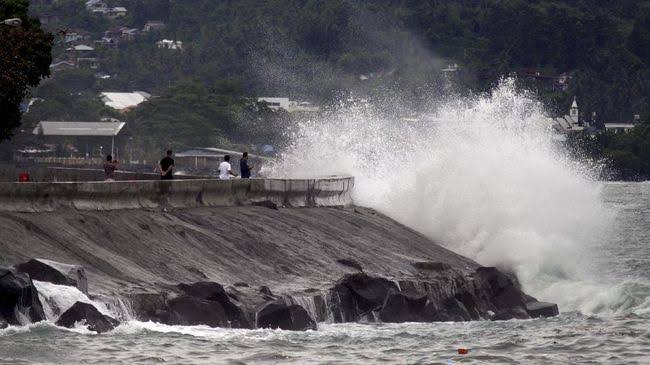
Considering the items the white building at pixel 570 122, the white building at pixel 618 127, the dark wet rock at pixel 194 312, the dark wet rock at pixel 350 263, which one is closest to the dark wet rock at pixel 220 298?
the dark wet rock at pixel 194 312

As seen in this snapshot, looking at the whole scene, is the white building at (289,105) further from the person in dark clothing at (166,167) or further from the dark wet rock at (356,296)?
the dark wet rock at (356,296)

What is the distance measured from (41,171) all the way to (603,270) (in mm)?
15493

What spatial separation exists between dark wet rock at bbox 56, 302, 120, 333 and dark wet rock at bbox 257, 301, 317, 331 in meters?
3.05

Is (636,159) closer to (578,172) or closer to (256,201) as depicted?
(578,172)

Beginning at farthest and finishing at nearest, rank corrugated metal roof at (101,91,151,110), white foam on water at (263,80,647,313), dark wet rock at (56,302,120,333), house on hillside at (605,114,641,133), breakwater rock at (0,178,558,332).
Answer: house on hillside at (605,114,641,133), corrugated metal roof at (101,91,151,110), white foam on water at (263,80,647,313), breakwater rock at (0,178,558,332), dark wet rock at (56,302,120,333)

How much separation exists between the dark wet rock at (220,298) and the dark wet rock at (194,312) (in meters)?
0.17

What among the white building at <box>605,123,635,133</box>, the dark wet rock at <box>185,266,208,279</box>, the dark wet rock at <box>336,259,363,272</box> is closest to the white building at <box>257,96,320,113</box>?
the white building at <box>605,123,635,133</box>

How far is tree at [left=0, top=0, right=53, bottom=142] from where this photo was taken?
40.8 metres

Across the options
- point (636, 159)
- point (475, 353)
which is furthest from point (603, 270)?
point (636, 159)

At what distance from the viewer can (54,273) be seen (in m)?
27.4

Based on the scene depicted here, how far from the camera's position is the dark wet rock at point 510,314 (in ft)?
111

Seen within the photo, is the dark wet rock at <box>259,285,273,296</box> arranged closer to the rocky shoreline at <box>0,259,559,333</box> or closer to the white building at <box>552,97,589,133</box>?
the rocky shoreline at <box>0,259,559,333</box>

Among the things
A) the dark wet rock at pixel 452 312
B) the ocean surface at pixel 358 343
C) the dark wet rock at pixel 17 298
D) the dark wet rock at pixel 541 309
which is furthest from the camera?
the dark wet rock at pixel 541 309

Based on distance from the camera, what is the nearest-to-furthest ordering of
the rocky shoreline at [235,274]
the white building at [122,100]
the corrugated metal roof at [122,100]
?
1. the rocky shoreline at [235,274]
2. the white building at [122,100]
3. the corrugated metal roof at [122,100]
